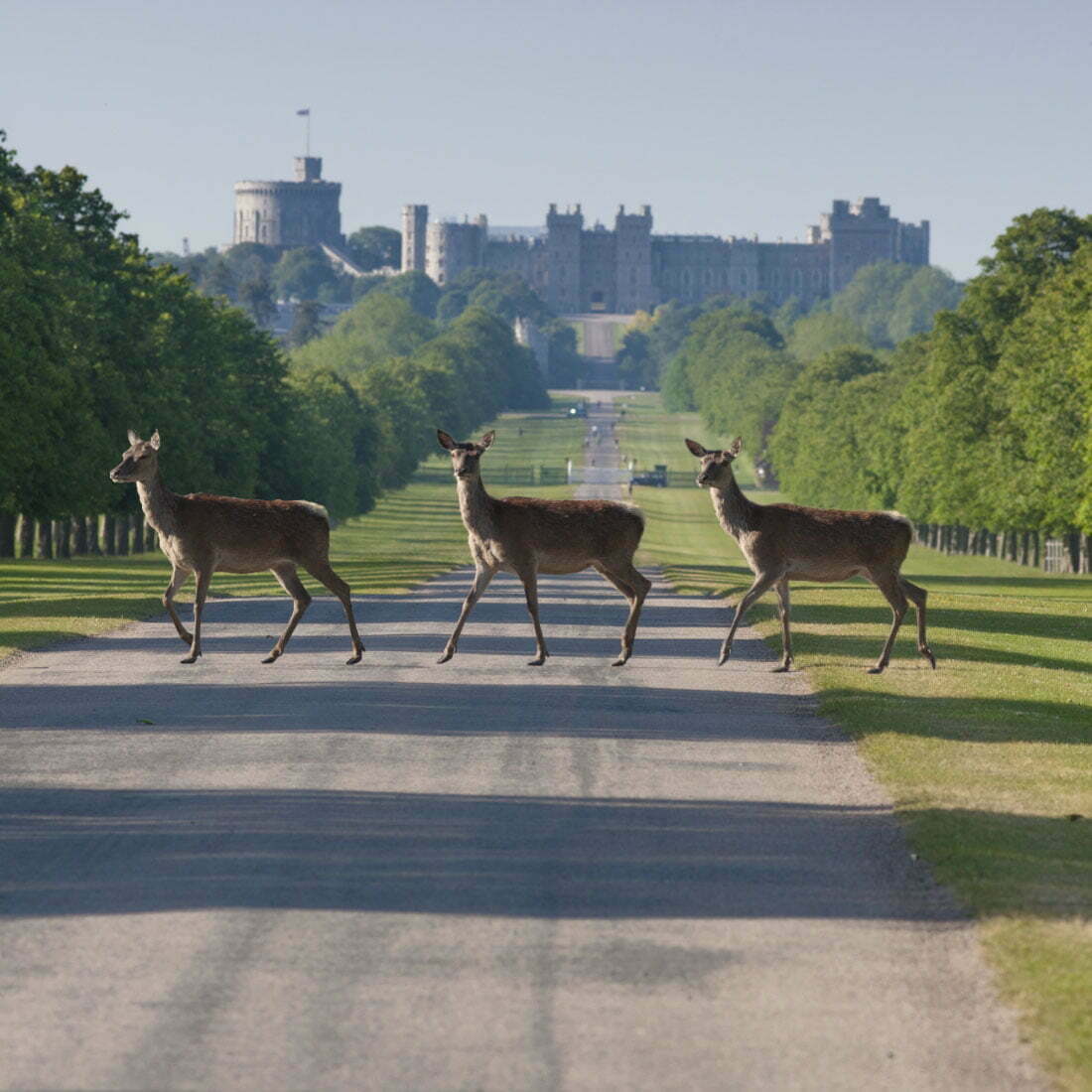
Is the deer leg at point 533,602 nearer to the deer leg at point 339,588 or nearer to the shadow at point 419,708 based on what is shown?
the shadow at point 419,708

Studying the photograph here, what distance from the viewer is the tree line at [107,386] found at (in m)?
58.2

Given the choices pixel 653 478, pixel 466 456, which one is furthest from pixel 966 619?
pixel 653 478

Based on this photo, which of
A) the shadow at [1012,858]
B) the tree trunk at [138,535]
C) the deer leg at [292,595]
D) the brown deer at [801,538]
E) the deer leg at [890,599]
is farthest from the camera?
the tree trunk at [138,535]

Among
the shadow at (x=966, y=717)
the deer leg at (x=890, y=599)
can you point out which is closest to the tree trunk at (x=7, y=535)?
the deer leg at (x=890, y=599)

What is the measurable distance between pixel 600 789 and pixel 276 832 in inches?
110

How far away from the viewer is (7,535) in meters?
68.7

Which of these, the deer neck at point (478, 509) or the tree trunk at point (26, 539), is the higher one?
the deer neck at point (478, 509)

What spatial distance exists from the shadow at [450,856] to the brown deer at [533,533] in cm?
799

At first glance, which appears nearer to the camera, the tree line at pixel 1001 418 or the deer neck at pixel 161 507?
the deer neck at pixel 161 507

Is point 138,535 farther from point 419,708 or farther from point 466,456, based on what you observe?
point 419,708

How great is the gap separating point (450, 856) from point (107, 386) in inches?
2200

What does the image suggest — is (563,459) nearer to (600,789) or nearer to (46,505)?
(46,505)

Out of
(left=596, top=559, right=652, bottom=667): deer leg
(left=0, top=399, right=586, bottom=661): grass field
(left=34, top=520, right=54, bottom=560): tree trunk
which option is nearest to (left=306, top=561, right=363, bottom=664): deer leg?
(left=596, top=559, right=652, bottom=667): deer leg

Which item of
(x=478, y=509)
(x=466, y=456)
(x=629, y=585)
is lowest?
(x=629, y=585)
